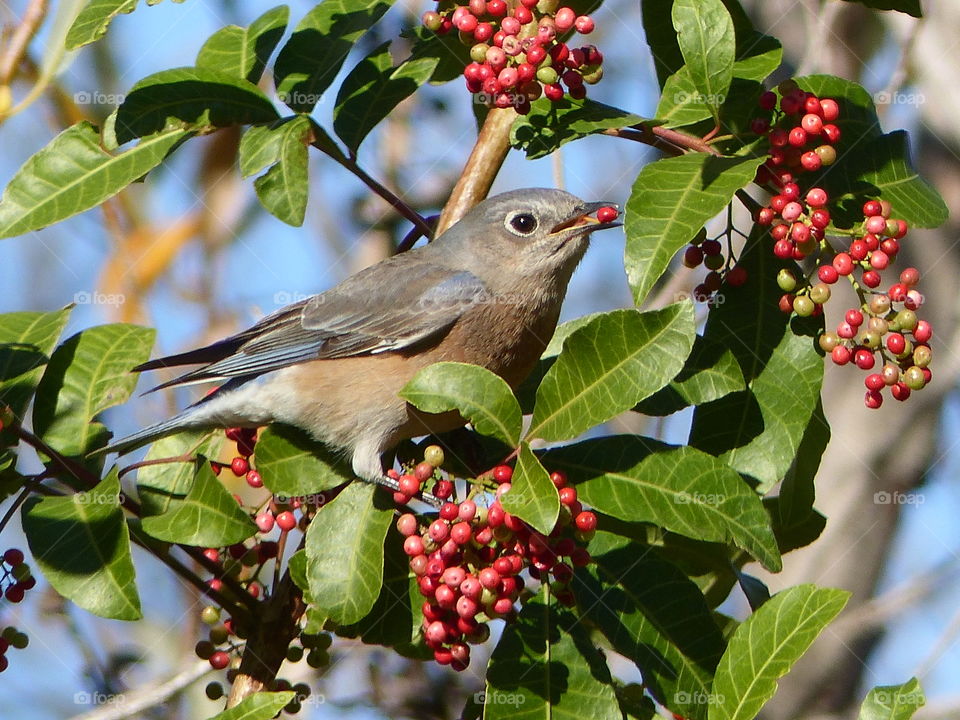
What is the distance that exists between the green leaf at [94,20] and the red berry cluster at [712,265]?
1.70 meters

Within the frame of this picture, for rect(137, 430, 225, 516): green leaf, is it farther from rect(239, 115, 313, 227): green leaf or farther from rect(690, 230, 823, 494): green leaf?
rect(690, 230, 823, 494): green leaf

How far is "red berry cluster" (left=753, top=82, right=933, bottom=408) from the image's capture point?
112 inches

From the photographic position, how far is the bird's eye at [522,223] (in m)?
4.34

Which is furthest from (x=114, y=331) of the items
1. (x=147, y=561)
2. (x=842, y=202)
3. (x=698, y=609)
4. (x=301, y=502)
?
(x=147, y=561)

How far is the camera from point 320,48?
348 centimetres

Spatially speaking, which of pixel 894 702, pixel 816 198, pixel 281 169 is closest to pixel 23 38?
pixel 281 169

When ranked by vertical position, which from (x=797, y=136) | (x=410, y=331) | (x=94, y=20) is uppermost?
(x=94, y=20)

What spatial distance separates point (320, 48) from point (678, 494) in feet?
6.03

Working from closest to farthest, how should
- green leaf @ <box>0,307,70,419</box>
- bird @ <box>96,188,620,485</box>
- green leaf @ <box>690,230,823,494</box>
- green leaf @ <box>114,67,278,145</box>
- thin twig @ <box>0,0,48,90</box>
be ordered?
green leaf @ <box>690,230,823,494</box> < green leaf @ <box>114,67,278,145</box> < green leaf @ <box>0,307,70,419</box> < bird @ <box>96,188,620,485</box> < thin twig @ <box>0,0,48,90</box>

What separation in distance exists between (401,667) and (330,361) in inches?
58.8

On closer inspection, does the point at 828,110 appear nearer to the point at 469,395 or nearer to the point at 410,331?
the point at 469,395

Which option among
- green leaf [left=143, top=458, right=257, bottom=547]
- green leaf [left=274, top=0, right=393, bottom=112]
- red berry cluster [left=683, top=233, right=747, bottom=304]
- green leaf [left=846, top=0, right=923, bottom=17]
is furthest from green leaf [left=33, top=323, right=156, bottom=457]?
green leaf [left=846, top=0, right=923, bottom=17]

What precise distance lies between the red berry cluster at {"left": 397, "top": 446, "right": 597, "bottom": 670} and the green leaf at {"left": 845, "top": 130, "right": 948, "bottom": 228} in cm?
124

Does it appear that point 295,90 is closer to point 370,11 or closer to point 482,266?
point 370,11
